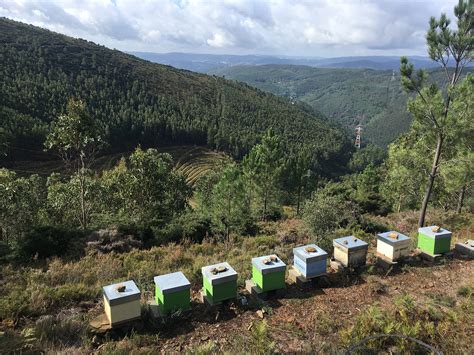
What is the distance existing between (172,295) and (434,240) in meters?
9.20

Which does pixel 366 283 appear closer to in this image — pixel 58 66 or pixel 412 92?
pixel 412 92

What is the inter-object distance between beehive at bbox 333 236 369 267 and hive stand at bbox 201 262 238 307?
13.5 ft

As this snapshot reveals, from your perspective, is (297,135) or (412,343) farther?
(297,135)

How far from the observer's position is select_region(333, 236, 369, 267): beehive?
10.9 meters

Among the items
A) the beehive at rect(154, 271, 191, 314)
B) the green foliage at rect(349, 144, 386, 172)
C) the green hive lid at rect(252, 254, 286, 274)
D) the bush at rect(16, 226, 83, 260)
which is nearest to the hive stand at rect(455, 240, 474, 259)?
the green hive lid at rect(252, 254, 286, 274)

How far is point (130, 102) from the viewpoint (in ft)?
402

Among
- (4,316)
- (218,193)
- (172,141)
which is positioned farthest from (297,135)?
(4,316)

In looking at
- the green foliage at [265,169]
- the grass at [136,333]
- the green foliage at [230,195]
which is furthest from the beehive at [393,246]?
the green foliage at [265,169]

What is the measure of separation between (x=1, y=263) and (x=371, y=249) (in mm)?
13998

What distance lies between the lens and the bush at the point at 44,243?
1330cm

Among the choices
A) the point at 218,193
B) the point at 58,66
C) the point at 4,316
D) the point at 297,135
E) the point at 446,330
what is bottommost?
the point at 297,135

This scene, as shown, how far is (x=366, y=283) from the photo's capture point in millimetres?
10531

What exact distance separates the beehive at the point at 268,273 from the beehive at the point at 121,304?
326 cm

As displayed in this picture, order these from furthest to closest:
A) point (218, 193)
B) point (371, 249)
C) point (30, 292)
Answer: point (218, 193), point (371, 249), point (30, 292)
